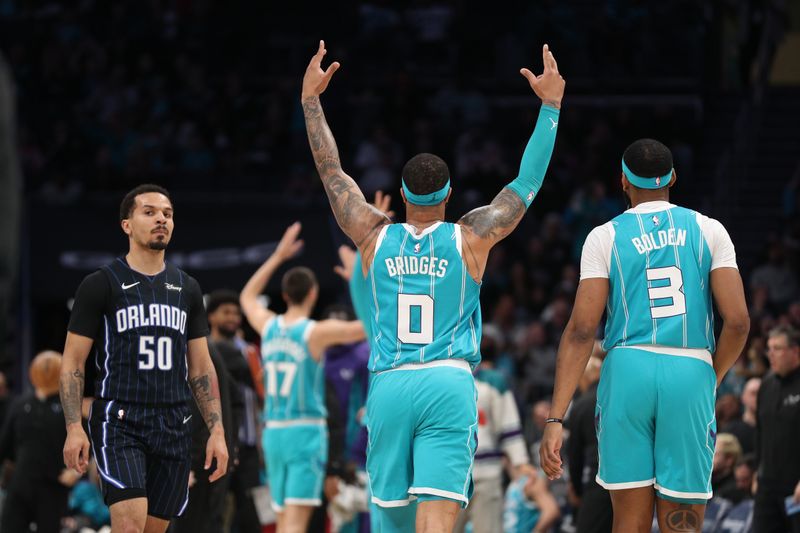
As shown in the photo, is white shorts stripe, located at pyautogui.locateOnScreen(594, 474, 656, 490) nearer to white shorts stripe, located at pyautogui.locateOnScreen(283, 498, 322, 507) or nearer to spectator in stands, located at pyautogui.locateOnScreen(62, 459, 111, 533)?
white shorts stripe, located at pyautogui.locateOnScreen(283, 498, 322, 507)

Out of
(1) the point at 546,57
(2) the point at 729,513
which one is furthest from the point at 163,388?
(2) the point at 729,513

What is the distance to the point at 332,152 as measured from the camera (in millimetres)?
7508

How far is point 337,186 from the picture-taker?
731 centimetres

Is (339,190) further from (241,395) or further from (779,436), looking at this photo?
(779,436)

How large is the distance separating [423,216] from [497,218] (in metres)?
0.38

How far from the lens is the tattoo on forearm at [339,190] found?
281 inches

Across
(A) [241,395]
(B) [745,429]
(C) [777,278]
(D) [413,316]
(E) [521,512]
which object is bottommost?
(E) [521,512]

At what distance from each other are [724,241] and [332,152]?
2.16 m

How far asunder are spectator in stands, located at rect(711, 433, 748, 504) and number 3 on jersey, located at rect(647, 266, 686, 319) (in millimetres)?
5457

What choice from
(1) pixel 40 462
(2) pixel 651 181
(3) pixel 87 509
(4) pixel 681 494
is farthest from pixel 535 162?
(3) pixel 87 509

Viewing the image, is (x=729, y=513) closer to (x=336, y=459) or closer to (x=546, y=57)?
(x=336, y=459)

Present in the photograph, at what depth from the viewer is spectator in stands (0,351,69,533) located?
39.3ft

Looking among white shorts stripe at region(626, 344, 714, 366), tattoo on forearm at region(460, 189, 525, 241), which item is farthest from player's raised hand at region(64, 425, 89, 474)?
white shorts stripe at region(626, 344, 714, 366)

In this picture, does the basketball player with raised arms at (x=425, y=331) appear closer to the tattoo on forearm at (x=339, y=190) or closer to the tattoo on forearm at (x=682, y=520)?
the tattoo on forearm at (x=339, y=190)
